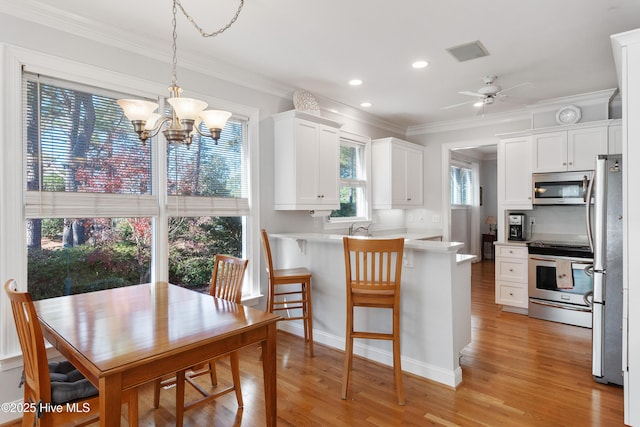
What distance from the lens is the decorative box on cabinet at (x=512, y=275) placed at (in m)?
4.55

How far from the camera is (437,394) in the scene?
255 cm

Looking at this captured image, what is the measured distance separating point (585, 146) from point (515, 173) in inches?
31.5

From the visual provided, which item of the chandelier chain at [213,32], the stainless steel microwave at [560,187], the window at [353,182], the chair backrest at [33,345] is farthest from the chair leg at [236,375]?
the stainless steel microwave at [560,187]

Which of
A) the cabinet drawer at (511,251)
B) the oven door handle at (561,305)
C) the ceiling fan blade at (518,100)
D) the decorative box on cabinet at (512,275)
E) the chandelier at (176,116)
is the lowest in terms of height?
the oven door handle at (561,305)

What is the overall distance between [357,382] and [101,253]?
2232 millimetres

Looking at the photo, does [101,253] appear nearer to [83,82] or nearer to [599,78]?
[83,82]

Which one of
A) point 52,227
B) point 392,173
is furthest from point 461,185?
point 52,227

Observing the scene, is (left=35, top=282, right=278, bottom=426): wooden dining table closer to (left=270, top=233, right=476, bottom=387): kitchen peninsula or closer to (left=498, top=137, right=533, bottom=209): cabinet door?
(left=270, top=233, right=476, bottom=387): kitchen peninsula

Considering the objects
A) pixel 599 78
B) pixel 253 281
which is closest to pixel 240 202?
pixel 253 281

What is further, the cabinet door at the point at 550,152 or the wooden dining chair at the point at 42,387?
the cabinet door at the point at 550,152

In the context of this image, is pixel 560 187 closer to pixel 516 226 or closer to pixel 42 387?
pixel 516 226

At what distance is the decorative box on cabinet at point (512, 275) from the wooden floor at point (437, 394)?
1.07 metres

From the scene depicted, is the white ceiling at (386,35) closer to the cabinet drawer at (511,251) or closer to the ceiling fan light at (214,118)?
the ceiling fan light at (214,118)

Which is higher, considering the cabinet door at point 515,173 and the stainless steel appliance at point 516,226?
the cabinet door at point 515,173
